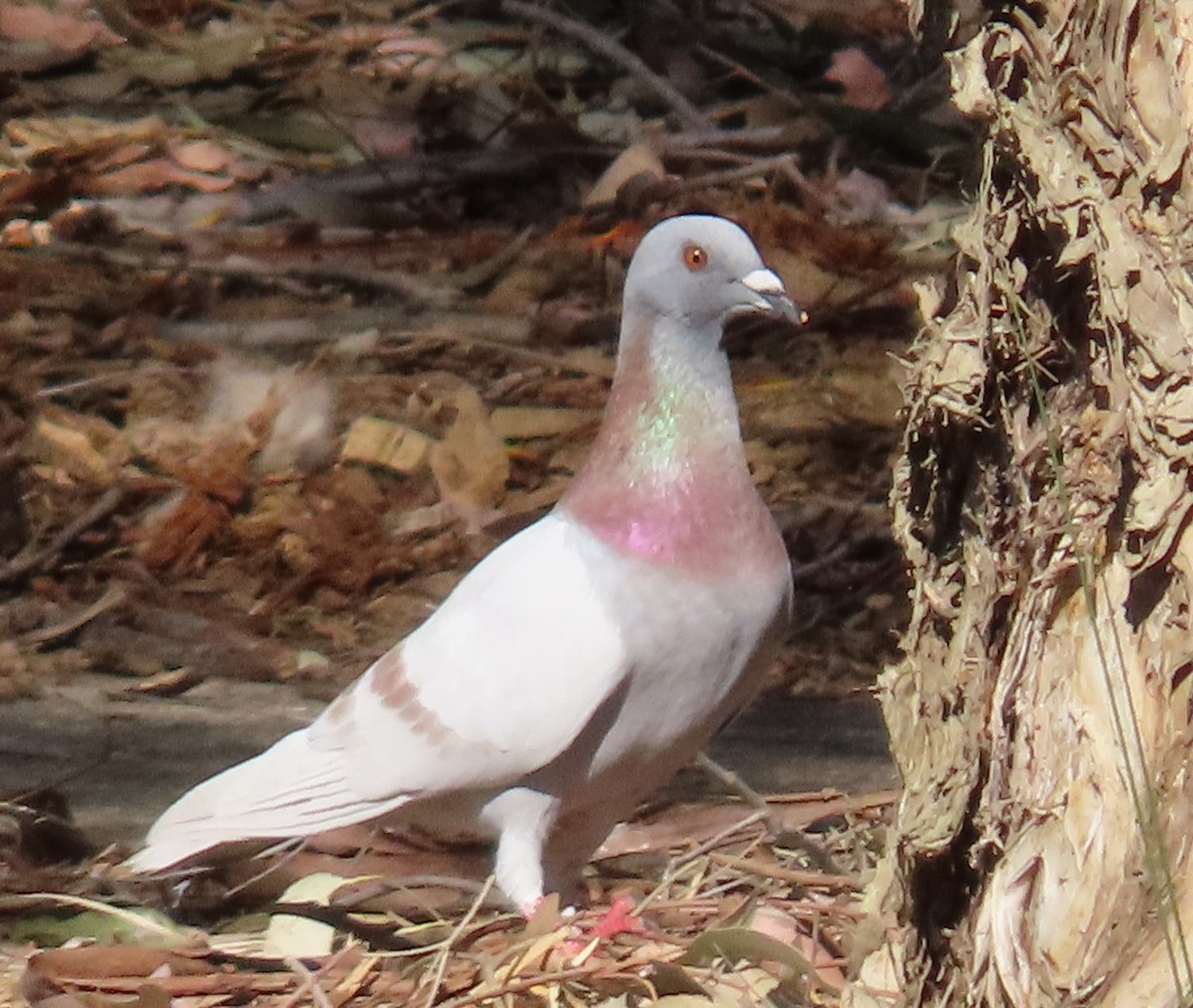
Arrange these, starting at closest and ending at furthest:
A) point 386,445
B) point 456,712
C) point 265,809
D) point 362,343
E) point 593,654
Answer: point 593,654
point 456,712
point 265,809
point 386,445
point 362,343

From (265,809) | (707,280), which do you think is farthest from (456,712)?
(707,280)

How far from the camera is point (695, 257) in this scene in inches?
122

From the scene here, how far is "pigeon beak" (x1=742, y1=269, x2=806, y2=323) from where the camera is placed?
10.1ft

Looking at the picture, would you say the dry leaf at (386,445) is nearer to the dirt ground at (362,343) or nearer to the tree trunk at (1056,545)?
the dirt ground at (362,343)

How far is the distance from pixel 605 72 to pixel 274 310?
170 cm

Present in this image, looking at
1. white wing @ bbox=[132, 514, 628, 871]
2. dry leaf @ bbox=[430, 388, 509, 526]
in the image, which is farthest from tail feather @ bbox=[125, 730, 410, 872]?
dry leaf @ bbox=[430, 388, 509, 526]

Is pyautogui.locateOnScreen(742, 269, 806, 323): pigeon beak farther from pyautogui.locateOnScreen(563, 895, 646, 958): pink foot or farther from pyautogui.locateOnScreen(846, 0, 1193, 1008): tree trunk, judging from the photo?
pyautogui.locateOnScreen(563, 895, 646, 958): pink foot

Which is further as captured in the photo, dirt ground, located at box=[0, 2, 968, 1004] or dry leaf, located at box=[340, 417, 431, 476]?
dry leaf, located at box=[340, 417, 431, 476]

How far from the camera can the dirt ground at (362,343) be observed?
415cm

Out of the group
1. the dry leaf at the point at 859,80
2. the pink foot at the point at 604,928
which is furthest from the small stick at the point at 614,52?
the pink foot at the point at 604,928

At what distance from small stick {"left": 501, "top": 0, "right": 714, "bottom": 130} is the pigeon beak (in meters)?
3.45

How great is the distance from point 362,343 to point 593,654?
289 centimetres

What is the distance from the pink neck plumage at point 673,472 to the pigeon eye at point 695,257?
103 mm

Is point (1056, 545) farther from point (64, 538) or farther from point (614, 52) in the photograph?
point (614, 52)
